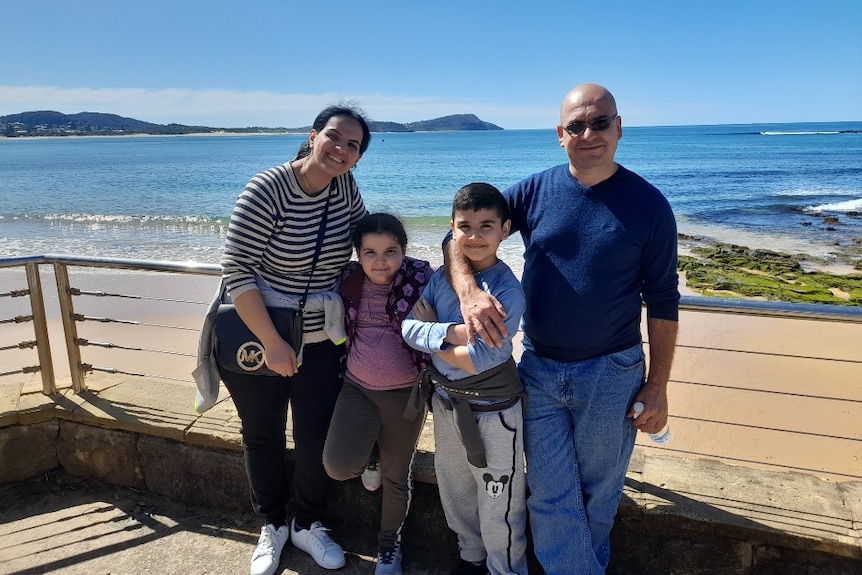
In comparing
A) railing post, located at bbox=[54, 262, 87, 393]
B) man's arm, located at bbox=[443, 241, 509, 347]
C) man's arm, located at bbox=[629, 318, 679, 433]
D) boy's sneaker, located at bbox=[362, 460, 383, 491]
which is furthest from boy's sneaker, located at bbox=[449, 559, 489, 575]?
railing post, located at bbox=[54, 262, 87, 393]

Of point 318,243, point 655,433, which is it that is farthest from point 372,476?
point 655,433

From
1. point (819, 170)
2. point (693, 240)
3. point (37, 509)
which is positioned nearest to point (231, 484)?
point (37, 509)

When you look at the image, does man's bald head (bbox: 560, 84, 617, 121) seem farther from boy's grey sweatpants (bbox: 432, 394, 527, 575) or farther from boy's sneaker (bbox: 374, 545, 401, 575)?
boy's sneaker (bbox: 374, 545, 401, 575)

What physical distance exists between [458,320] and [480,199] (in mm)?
469

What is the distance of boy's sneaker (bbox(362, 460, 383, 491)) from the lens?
2.86 m

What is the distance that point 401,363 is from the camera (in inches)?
102

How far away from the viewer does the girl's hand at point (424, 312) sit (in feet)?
7.99

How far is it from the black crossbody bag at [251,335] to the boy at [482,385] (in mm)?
490

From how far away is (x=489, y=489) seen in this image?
2391 mm

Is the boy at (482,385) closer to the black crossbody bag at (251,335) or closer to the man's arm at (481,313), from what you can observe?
the man's arm at (481,313)

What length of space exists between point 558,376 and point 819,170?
5195 centimetres

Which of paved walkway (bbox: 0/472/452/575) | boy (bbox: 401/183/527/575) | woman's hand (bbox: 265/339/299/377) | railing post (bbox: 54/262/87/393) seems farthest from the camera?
railing post (bbox: 54/262/87/393)

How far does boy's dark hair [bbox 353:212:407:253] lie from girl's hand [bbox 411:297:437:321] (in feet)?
0.98

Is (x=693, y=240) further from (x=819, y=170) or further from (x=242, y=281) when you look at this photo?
(x=819, y=170)
